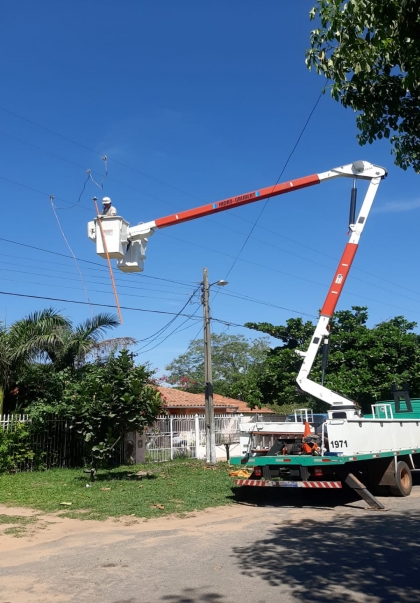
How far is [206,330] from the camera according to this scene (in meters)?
20.7

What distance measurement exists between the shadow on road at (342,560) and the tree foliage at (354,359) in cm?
1545

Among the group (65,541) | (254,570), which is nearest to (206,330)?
(65,541)

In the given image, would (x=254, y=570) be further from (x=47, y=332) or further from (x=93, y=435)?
(x=47, y=332)

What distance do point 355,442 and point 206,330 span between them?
9399 mm

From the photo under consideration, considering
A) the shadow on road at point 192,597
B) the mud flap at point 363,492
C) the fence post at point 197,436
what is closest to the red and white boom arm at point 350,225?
the mud flap at point 363,492

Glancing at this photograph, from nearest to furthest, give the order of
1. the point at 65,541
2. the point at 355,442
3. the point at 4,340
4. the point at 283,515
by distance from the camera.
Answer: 1. the point at 65,541
2. the point at 283,515
3. the point at 355,442
4. the point at 4,340

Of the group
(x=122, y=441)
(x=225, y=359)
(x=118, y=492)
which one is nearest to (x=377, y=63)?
(x=118, y=492)

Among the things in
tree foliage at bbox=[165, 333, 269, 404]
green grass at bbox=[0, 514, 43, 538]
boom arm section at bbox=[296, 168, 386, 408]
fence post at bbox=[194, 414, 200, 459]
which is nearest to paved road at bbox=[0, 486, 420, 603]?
green grass at bbox=[0, 514, 43, 538]

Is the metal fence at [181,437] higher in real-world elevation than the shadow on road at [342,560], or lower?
higher

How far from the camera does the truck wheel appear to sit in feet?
43.0

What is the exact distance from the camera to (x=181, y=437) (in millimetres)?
22938

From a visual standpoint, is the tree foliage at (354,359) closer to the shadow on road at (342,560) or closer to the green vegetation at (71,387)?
the green vegetation at (71,387)

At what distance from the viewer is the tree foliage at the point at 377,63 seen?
5.60m

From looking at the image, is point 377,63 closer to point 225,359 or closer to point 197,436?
point 197,436
